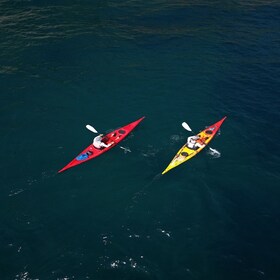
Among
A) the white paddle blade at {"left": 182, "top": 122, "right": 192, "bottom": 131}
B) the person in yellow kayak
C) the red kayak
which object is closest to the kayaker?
the red kayak

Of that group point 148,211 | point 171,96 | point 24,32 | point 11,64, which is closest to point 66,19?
point 24,32

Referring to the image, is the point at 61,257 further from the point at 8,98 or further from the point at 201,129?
the point at 8,98

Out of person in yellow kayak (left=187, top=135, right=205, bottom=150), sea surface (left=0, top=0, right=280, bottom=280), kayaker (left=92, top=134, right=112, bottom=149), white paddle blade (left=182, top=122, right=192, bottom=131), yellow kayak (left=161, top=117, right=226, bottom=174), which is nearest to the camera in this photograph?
sea surface (left=0, top=0, right=280, bottom=280)

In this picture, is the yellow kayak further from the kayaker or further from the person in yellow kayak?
the kayaker

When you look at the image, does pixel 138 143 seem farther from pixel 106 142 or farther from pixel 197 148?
pixel 197 148

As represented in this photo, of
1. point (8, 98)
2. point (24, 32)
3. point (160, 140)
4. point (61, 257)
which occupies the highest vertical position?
point (24, 32)

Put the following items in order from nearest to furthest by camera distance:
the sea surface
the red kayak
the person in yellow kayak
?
the sea surface, the red kayak, the person in yellow kayak

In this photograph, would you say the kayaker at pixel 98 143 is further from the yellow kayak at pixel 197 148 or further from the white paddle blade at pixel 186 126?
the white paddle blade at pixel 186 126
